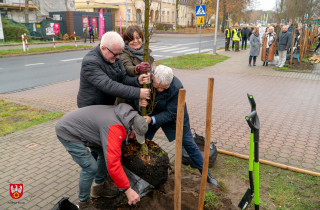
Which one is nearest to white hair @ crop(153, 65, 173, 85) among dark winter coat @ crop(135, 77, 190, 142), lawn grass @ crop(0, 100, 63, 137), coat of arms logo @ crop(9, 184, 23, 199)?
dark winter coat @ crop(135, 77, 190, 142)

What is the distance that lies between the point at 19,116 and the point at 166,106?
4490mm

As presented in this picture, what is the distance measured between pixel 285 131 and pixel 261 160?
179 cm

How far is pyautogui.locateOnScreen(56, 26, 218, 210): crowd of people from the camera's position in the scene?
2.38 m

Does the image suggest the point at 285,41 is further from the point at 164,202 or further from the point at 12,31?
the point at 12,31

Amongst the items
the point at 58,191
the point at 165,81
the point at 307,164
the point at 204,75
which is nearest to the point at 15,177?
the point at 58,191

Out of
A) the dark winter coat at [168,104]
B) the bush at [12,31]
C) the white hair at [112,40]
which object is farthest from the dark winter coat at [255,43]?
the bush at [12,31]

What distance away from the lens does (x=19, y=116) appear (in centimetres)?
611

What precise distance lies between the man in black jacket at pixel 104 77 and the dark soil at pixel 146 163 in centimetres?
57

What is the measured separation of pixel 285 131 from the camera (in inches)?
214

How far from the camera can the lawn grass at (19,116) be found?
18.1 feet

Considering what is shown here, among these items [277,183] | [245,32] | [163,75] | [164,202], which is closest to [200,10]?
[245,32]

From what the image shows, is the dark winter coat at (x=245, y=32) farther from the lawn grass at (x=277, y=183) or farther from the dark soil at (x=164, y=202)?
the dark soil at (x=164, y=202)

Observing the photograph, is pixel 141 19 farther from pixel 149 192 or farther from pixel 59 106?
pixel 59 106

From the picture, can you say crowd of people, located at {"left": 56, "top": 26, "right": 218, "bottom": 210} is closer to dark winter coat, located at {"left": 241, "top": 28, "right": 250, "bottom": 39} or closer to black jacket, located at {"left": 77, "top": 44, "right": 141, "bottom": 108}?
black jacket, located at {"left": 77, "top": 44, "right": 141, "bottom": 108}
